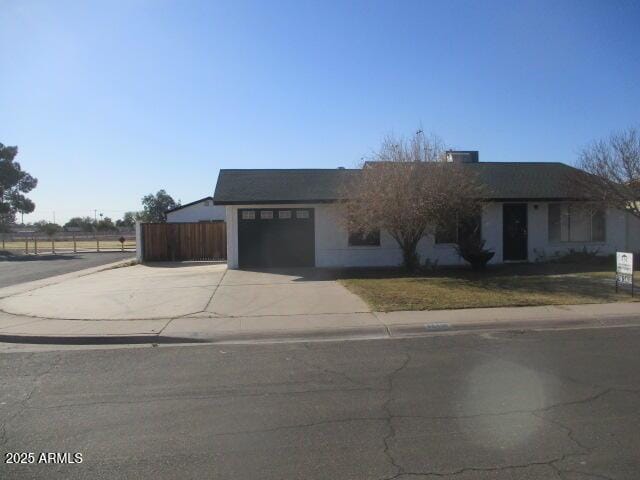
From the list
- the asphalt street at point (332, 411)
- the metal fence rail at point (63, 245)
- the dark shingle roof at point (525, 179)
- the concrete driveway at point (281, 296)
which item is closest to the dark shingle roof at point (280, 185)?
the concrete driveway at point (281, 296)

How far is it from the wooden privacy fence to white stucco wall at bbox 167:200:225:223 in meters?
11.8

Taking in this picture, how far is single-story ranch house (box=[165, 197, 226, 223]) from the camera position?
126 feet

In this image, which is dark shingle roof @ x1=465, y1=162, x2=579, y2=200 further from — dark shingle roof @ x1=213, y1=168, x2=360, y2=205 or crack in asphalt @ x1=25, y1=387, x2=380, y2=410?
crack in asphalt @ x1=25, y1=387, x2=380, y2=410

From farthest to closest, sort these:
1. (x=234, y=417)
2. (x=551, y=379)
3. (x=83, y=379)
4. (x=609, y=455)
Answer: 1. (x=83, y=379)
2. (x=551, y=379)
3. (x=234, y=417)
4. (x=609, y=455)

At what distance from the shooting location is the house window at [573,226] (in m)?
21.4

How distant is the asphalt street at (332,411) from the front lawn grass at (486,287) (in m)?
3.15

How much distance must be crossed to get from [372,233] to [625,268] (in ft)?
30.7

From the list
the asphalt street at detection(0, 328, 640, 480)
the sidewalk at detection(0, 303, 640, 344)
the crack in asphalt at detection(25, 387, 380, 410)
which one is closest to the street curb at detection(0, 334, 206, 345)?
the sidewalk at detection(0, 303, 640, 344)

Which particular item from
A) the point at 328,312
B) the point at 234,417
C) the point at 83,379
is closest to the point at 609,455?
the point at 234,417

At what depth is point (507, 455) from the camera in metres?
4.14

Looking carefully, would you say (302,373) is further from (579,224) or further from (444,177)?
(579,224)

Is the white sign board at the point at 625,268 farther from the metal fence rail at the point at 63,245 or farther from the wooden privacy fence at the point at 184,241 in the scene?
the metal fence rail at the point at 63,245

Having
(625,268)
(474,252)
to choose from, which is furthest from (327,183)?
(625,268)

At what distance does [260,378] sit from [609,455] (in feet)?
12.1
